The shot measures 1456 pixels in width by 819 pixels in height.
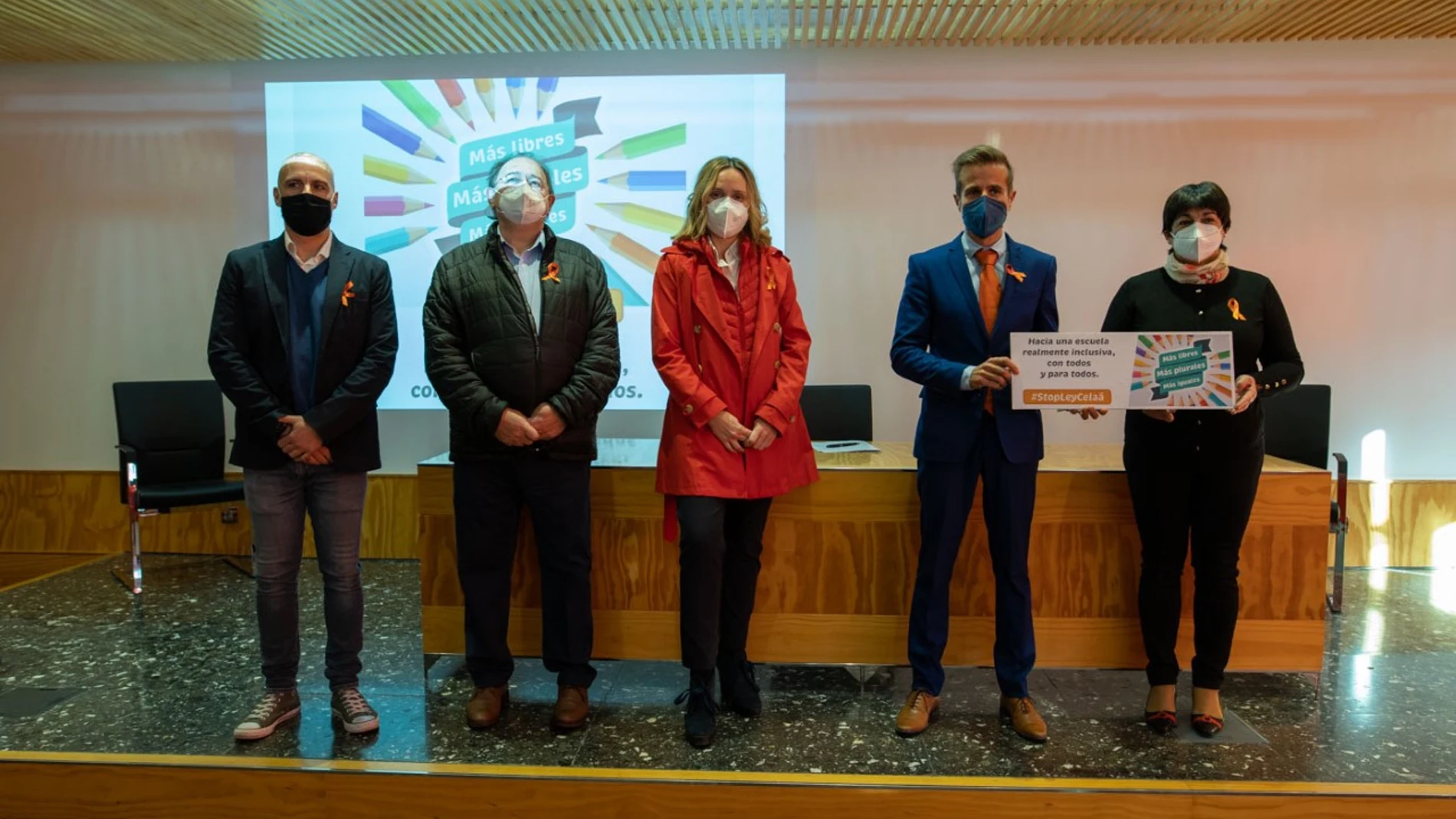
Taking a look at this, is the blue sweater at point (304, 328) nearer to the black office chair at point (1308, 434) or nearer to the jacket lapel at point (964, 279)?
the jacket lapel at point (964, 279)

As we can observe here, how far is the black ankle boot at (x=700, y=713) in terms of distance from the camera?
227 cm

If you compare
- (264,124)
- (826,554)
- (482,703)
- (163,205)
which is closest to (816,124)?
(826,554)

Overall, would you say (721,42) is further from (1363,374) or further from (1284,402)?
(1363,374)

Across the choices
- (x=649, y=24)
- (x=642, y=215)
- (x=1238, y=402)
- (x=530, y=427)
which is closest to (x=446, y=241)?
(x=642, y=215)

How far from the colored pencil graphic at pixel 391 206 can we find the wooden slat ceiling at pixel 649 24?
73 centimetres

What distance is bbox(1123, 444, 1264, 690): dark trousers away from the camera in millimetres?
2246

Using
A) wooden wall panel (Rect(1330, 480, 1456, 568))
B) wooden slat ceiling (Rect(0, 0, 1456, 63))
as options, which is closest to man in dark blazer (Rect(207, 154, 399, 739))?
wooden slat ceiling (Rect(0, 0, 1456, 63))

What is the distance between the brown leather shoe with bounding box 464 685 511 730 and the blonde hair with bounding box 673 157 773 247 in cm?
140

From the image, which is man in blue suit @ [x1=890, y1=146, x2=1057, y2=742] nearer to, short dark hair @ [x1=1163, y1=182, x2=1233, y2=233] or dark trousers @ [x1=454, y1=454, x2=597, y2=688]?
short dark hair @ [x1=1163, y1=182, x2=1233, y2=233]

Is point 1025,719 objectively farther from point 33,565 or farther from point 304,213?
point 33,565

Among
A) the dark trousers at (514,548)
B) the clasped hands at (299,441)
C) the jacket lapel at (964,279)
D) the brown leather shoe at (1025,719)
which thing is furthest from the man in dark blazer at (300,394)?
the brown leather shoe at (1025,719)

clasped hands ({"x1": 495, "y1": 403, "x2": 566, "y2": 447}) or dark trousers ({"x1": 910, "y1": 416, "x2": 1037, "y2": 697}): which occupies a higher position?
clasped hands ({"x1": 495, "y1": 403, "x2": 566, "y2": 447})

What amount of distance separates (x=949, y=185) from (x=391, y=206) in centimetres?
285

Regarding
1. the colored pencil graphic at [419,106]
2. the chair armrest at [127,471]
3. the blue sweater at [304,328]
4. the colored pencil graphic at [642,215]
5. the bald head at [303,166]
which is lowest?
the chair armrest at [127,471]
